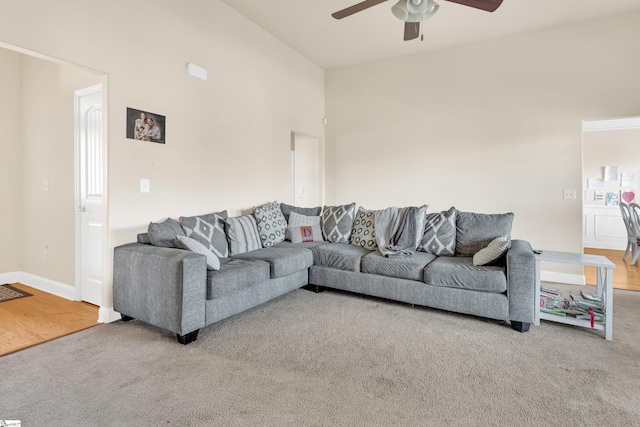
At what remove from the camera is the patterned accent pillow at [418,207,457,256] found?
3.41 m

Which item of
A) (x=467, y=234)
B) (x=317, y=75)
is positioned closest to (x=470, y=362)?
(x=467, y=234)

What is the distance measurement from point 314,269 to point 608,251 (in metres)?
6.12

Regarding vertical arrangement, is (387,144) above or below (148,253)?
above

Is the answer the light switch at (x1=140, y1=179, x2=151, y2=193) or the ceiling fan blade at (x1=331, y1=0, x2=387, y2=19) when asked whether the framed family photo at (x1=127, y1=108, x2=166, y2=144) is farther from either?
the ceiling fan blade at (x1=331, y1=0, x2=387, y2=19)

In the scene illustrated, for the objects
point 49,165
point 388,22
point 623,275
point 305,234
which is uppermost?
point 388,22

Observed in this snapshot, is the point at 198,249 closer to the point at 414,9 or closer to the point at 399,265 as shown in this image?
the point at 399,265

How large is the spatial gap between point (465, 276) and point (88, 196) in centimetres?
357

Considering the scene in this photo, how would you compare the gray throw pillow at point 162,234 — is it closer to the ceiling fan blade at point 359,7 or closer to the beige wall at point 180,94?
the beige wall at point 180,94

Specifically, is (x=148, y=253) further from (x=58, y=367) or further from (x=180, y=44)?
(x=180, y=44)

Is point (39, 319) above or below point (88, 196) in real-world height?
below

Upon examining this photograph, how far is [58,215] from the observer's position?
3.55m

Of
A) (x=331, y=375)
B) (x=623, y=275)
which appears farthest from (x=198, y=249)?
(x=623, y=275)

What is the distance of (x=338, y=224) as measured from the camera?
→ 4.12m

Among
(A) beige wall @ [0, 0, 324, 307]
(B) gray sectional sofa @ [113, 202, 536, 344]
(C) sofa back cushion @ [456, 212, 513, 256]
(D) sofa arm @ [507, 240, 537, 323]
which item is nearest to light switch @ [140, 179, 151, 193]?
(A) beige wall @ [0, 0, 324, 307]
